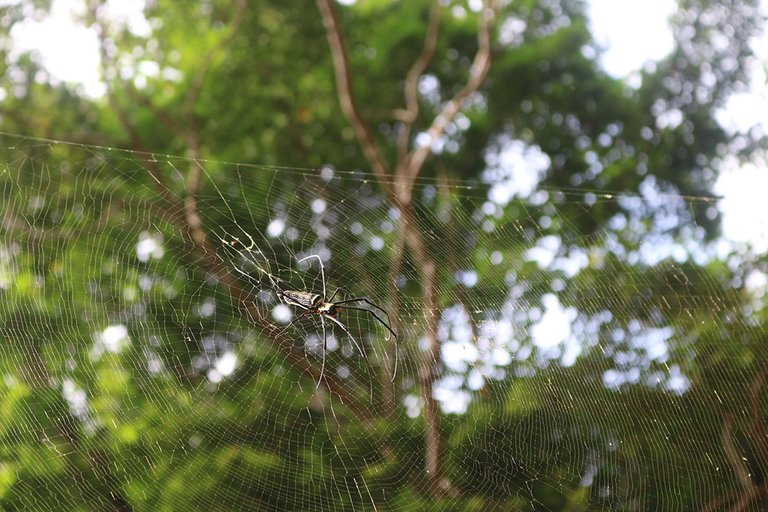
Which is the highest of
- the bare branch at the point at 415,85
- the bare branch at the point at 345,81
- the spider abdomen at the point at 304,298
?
the bare branch at the point at 415,85

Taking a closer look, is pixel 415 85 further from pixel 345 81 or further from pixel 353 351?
pixel 353 351

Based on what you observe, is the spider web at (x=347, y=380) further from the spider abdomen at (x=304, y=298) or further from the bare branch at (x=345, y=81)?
the bare branch at (x=345, y=81)

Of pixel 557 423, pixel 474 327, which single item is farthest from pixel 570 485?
pixel 474 327

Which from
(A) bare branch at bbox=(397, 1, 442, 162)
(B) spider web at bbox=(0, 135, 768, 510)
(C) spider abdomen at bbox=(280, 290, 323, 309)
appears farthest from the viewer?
(A) bare branch at bbox=(397, 1, 442, 162)

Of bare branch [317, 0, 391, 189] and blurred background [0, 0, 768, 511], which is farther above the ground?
bare branch [317, 0, 391, 189]

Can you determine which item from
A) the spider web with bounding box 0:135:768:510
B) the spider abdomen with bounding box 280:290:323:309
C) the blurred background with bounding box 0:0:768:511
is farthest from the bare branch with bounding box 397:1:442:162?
the spider abdomen with bounding box 280:290:323:309

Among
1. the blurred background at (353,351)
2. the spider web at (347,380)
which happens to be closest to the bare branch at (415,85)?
the blurred background at (353,351)

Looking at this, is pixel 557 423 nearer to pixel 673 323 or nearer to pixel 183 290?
pixel 673 323

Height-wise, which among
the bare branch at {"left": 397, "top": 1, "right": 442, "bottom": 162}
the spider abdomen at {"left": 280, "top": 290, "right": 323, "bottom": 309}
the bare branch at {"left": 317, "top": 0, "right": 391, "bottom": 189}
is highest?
the bare branch at {"left": 397, "top": 1, "right": 442, "bottom": 162}

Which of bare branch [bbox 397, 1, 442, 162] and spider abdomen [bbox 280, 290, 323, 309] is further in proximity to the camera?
bare branch [bbox 397, 1, 442, 162]

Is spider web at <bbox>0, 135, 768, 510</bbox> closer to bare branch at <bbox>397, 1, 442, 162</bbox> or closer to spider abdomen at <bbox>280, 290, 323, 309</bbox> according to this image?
spider abdomen at <bbox>280, 290, 323, 309</bbox>

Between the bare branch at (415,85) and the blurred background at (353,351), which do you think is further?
the bare branch at (415,85)
